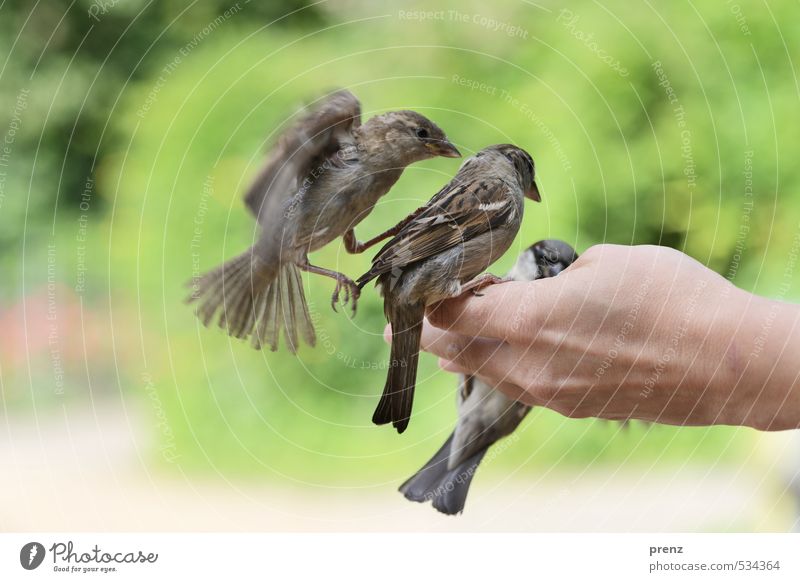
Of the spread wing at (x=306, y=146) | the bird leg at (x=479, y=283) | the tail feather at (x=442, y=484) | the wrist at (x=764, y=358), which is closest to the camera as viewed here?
the spread wing at (x=306, y=146)

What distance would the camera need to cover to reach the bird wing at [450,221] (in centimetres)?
103

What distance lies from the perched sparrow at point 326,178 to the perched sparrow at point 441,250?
53 mm

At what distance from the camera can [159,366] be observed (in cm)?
129

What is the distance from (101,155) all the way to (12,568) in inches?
25.2

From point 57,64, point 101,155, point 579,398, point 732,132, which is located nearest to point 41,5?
point 57,64

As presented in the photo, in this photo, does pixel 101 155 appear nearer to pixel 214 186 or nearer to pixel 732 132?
pixel 214 186

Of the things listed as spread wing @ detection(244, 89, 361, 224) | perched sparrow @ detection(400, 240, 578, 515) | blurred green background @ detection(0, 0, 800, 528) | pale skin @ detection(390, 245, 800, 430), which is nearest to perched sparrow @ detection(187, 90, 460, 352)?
spread wing @ detection(244, 89, 361, 224)

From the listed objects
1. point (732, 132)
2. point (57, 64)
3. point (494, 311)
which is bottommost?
point (494, 311)

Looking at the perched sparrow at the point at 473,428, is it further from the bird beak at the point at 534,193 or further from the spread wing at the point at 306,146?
the spread wing at the point at 306,146

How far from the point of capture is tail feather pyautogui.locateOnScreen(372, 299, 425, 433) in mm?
1070

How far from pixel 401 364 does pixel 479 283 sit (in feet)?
0.50

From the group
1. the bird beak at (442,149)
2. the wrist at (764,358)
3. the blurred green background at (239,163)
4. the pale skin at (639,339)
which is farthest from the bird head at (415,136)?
the wrist at (764,358)

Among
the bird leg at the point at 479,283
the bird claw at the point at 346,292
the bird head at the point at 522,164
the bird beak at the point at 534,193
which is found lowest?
the bird claw at the point at 346,292

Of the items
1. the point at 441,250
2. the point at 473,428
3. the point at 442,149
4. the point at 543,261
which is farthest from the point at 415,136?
the point at 473,428
